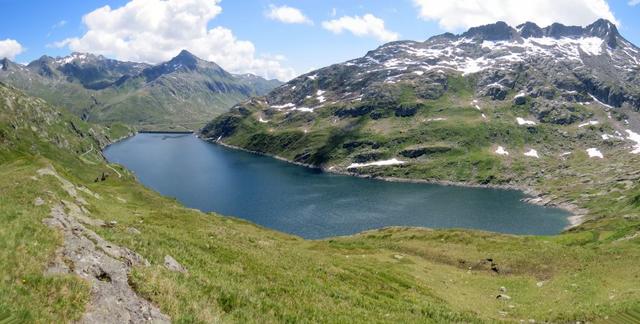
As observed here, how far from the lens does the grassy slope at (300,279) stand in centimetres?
1567

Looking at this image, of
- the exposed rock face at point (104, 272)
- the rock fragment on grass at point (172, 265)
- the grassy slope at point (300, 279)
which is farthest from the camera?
the rock fragment on grass at point (172, 265)

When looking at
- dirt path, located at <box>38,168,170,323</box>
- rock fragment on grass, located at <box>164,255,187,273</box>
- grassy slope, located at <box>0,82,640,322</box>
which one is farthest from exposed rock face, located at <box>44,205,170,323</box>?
rock fragment on grass, located at <box>164,255,187,273</box>

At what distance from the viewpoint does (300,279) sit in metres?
28.1

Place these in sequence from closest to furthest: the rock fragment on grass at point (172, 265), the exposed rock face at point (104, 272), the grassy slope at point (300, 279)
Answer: the exposed rock face at point (104, 272) < the grassy slope at point (300, 279) < the rock fragment on grass at point (172, 265)

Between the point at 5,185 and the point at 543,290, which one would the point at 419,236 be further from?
the point at 5,185

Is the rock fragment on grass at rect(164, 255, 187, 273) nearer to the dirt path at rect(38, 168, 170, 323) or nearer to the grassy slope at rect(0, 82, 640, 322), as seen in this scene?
the grassy slope at rect(0, 82, 640, 322)

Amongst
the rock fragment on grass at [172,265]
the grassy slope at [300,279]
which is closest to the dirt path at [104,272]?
the grassy slope at [300,279]

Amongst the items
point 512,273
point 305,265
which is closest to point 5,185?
point 305,265

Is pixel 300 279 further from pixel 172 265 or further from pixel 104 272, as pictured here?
pixel 104 272

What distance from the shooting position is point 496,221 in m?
196

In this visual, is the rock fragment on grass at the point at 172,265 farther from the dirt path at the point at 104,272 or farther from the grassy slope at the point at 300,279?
the dirt path at the point at 104,272

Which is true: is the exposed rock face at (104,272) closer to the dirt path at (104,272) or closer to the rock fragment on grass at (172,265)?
the dirt path at (104,272)

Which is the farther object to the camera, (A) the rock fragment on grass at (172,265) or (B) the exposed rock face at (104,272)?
(A) the rock fragment on grass at (172,265)

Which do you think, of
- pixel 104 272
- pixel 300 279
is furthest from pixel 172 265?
pixel 300 279
